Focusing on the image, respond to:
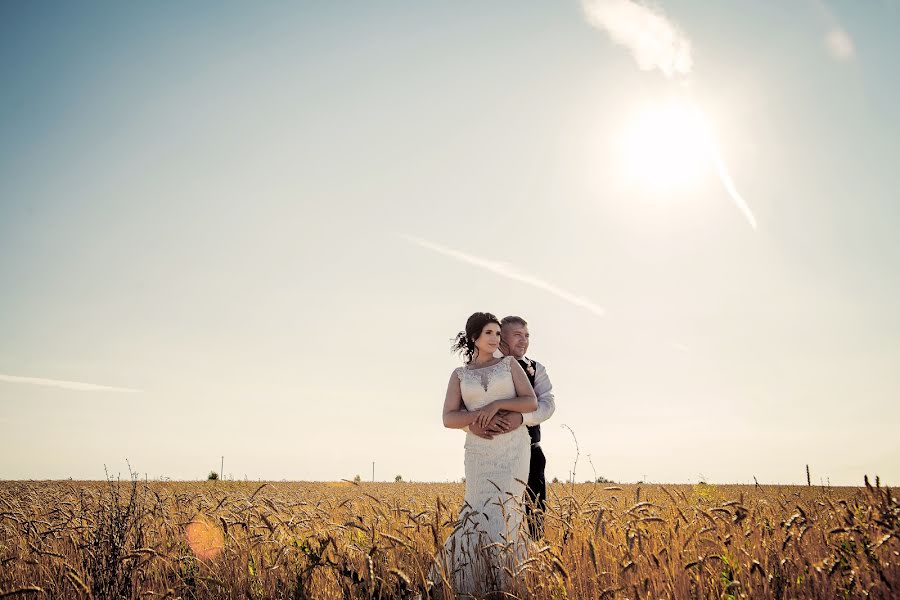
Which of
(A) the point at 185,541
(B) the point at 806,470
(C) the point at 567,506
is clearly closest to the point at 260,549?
(A) the point at 185,541

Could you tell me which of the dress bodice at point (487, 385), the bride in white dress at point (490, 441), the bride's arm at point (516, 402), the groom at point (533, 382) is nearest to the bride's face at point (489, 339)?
the bride in white dress at point (490, 441)

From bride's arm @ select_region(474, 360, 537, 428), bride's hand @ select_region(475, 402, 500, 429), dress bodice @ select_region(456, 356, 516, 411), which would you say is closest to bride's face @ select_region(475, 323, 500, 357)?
dress bodice @ select_region(456, 356, 516, 411)

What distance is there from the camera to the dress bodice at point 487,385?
632cm

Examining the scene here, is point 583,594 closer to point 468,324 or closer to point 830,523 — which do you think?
point 830,523

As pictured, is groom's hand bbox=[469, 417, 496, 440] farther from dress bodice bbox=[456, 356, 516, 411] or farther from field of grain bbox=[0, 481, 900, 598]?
field of grain bbox=[0, 481, 900, 598]

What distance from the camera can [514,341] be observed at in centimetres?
762

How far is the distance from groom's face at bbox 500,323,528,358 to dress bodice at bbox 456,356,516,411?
1.11m

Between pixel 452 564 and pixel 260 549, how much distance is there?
227 centimetres

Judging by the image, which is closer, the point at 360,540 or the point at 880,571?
the point at 880,571

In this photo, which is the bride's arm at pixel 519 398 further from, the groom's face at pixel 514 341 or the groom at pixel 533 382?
the groom's face at pixel 514 341

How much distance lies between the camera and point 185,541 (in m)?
7.31

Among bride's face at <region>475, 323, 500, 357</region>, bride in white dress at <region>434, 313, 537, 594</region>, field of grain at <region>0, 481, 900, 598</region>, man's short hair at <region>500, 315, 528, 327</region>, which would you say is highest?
man's short hair at <region>500, 315, 528, 327</region>

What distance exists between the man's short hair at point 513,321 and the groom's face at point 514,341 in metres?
0.06

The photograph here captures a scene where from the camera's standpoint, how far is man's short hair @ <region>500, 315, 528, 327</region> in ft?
25.5
